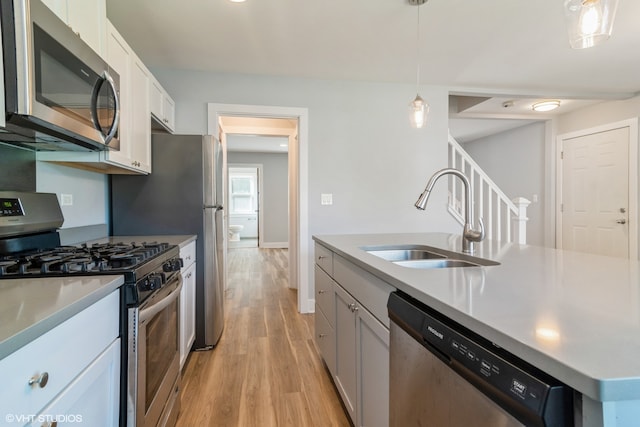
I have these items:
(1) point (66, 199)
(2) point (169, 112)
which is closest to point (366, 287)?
(1) point (66, 199)

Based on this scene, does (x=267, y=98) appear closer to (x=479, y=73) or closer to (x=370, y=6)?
(x=370, y=6)

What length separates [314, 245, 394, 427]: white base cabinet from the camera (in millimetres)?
1184

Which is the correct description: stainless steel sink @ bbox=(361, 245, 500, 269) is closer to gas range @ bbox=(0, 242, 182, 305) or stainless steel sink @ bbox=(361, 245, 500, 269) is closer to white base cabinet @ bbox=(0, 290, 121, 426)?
gas range @ bbox=(0, 242, 182, 305)

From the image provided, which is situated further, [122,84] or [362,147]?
[362,147]

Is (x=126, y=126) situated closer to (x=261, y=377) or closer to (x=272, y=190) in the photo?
(x=261, y=377)

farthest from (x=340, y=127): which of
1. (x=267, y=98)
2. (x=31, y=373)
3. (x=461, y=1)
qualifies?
(x=31, y=373)

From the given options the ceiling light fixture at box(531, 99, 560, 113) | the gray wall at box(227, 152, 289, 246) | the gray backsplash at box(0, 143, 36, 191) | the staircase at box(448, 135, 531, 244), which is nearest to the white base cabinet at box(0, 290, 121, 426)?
the gray backsplash at box(0, 143, 36, 191)

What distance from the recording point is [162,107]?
2781 mm

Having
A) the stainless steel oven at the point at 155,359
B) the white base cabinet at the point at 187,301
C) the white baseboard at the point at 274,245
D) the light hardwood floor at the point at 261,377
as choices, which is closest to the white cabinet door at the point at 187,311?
the white base cabinet at the point at 187,301

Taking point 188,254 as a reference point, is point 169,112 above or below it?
above

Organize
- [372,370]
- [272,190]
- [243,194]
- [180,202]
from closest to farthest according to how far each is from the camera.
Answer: [372,370] → [180,202] → [272,190] → [243,194]

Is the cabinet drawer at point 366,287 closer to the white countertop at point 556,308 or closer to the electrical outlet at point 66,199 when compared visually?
the white countertop at point 556,308

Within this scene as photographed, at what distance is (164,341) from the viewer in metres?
1.49

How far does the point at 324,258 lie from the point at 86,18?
1.76m
